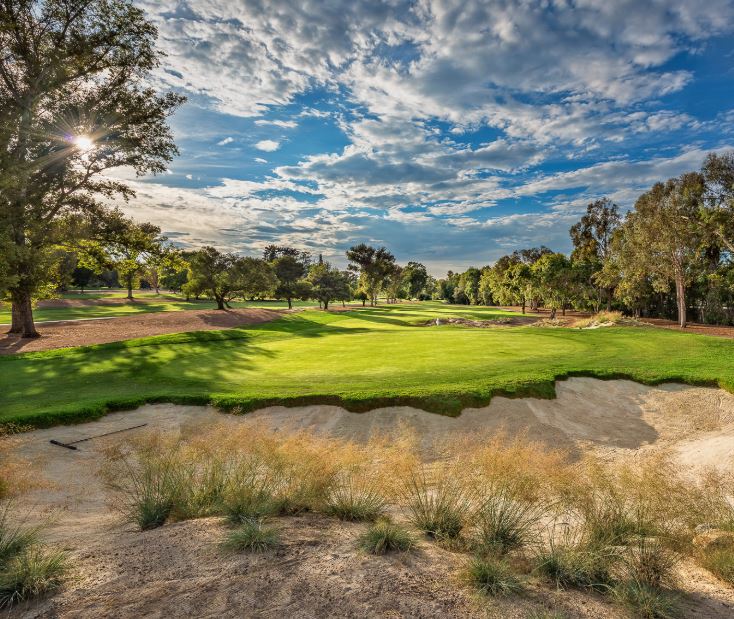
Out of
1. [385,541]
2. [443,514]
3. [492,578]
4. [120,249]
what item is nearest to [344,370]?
[443,514]

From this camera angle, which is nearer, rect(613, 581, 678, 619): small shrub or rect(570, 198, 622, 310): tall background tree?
rect(613, 581, 678, 619): small shrub

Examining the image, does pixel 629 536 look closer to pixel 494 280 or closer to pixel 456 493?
pixel 456 493

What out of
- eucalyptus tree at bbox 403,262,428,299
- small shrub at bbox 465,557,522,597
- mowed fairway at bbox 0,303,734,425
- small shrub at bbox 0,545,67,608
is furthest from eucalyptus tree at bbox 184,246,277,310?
eucalyptus tree at bbox 403,262,428,299

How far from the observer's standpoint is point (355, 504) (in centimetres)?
616

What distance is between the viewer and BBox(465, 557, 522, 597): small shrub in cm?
414

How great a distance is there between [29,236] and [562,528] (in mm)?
35508

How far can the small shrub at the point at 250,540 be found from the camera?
4.85m

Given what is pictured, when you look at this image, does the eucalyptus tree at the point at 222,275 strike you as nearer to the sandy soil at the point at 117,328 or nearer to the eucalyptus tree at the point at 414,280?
the sandy soil at the point at 117,328

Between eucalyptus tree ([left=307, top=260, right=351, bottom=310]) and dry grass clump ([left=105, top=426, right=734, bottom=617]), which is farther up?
eucalyptus tree ([left=307, top=260, right=351, bottom=310])

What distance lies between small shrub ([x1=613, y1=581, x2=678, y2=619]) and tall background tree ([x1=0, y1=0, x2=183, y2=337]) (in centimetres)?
2747

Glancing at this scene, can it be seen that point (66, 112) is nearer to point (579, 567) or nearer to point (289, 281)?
point (579, 567)

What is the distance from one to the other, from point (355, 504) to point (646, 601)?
3908 mm

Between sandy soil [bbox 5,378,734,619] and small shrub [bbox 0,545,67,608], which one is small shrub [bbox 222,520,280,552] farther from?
small shrub [bbox 0,545,67,608]

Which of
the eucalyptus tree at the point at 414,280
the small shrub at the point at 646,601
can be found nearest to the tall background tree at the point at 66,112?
the small shrub at the point at 646,601
